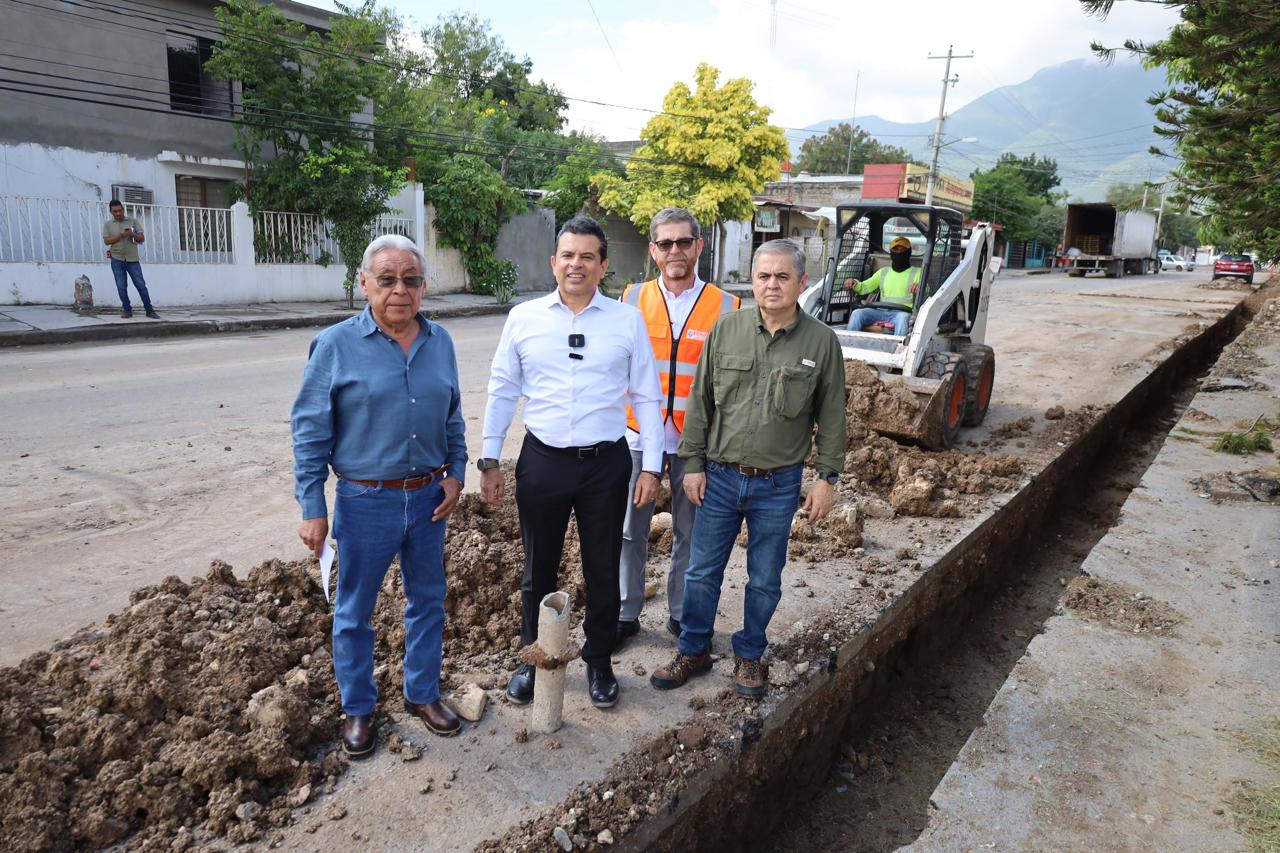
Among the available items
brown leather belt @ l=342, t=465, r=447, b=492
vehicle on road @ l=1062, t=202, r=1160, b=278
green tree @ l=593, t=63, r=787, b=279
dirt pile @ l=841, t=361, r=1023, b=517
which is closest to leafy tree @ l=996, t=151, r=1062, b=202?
vehicle on road @ l=1062, t=202, r=1160, b=278

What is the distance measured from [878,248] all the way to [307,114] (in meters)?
12.8

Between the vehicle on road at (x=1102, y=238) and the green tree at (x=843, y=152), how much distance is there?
1134 inches

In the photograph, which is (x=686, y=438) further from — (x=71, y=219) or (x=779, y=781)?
(x=71, y=219)

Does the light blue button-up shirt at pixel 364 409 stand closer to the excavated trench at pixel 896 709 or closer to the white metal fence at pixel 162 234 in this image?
the excavated trench at pixel 896 709

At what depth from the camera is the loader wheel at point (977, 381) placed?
8609mm

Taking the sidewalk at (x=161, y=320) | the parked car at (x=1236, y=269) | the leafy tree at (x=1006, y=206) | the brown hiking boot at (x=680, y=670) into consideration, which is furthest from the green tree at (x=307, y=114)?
the leafy tree at (x=1006, y=206)

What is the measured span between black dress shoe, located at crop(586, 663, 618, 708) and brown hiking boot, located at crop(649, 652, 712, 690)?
0.75 ft

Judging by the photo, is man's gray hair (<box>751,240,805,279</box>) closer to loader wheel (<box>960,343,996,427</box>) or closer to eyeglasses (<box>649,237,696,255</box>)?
eyeglasses (<box>649,237,696,255</box>)

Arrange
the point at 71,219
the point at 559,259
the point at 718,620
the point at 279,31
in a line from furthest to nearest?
the point at 279,31 < the point at 71,219 < the point at 718,620 < the point at 559,259

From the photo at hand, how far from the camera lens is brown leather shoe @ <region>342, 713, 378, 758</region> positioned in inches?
116

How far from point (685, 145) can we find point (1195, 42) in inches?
735

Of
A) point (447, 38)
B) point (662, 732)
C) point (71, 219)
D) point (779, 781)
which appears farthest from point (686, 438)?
point (447, 38)

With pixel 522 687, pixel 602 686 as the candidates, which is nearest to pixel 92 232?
pixel 522 687

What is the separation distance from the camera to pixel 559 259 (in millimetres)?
3109
